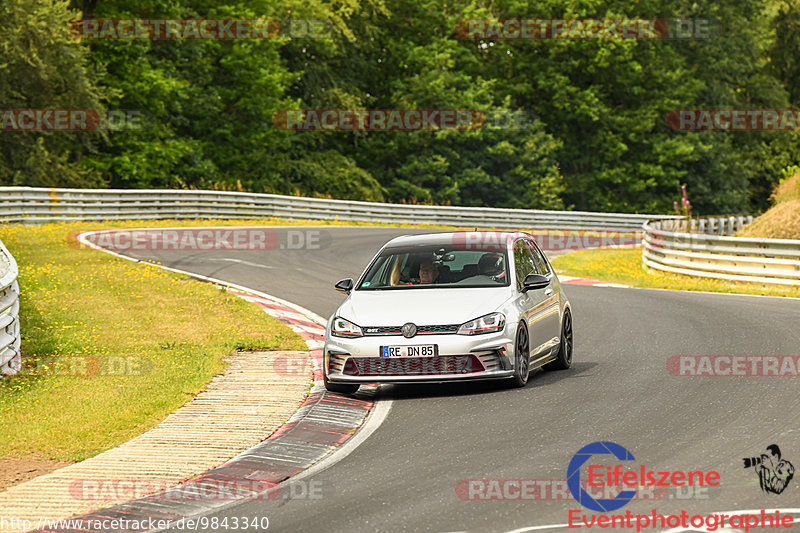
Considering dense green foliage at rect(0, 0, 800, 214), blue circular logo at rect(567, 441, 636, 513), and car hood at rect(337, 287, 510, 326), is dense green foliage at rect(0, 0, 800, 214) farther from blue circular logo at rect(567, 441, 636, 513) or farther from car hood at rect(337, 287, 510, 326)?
blue circular logo at rect(567, 441, 636, 513)

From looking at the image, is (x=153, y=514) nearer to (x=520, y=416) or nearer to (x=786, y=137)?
(x=520, y=416)

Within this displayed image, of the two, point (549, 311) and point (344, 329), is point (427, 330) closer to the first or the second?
point (344, 329)

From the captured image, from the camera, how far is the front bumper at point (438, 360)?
10672 mm

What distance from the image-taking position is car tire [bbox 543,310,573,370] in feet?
41.0

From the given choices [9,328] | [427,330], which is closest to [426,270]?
[427,330]

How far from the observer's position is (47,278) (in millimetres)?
19391

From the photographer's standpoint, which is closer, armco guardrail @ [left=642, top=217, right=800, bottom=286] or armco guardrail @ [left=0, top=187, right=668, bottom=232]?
armco guardrail @ [left=642, top=217, right=800, bottom=286]

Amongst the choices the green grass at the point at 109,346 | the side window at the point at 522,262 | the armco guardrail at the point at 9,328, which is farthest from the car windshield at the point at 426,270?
the armco guardrail at the point at 9,328

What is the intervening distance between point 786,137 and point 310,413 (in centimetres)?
6828

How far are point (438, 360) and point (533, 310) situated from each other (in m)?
1.51

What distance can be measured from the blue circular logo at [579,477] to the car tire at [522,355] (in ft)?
8.34

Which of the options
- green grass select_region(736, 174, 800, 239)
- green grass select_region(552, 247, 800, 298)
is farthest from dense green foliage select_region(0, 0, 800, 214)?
green grass select_region(736, 174, 800, 239)

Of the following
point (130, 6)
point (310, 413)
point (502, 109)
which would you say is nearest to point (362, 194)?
point (502, 109)

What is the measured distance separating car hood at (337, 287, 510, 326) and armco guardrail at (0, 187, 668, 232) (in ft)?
81.8
